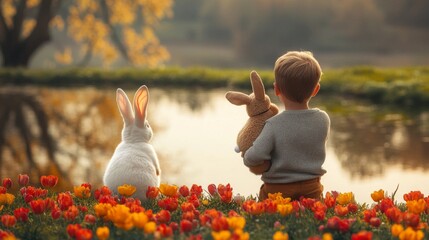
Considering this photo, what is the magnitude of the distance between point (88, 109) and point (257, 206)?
7930mm

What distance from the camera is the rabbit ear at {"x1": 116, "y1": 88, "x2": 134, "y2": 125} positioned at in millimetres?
4613

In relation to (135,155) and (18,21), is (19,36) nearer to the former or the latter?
(18,21)

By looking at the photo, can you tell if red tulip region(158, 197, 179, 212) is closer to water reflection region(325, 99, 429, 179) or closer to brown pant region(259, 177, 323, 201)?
brown pant region(259, 177, 323, 201)

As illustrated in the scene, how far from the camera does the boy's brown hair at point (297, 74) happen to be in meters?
4.12

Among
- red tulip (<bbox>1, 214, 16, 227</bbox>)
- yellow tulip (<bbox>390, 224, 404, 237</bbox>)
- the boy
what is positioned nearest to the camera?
yellow tulip (<bbox>390, 224, 404, 237</bbox>)

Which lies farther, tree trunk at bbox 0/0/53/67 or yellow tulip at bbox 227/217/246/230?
tree trunk at bbox 0/0/53/67

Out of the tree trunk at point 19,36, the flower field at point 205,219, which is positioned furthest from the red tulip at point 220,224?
the tree trunk at point 19,36

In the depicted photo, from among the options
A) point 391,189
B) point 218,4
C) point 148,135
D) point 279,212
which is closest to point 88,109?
point 391,189

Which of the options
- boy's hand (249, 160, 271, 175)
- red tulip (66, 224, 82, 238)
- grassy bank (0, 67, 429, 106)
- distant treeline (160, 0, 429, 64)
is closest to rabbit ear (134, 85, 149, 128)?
boy's hand (249, 160, 271, 175)

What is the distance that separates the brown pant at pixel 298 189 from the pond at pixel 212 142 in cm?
176

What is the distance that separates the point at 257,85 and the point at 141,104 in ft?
2.37

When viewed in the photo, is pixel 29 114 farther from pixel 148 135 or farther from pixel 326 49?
pixel 326 49

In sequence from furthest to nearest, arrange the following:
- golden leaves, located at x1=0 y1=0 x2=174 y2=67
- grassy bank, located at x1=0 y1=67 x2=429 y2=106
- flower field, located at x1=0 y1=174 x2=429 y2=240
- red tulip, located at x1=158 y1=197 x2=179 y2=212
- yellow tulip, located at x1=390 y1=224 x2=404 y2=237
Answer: golden leaves, located at x1=0 y1=0 x2=174 y2=67 < grassy bank, located at x1=0 y1=67 x2=429 y2=106 < red tulip, located at x1=158 y1=197 x2=179 y2=212 < flower field, located at x1=0 y1=174 x2=429 y2=240 < yellow tulip, located at x1=390 y1=224 x2=404 y2=237

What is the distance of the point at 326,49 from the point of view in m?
41.5
